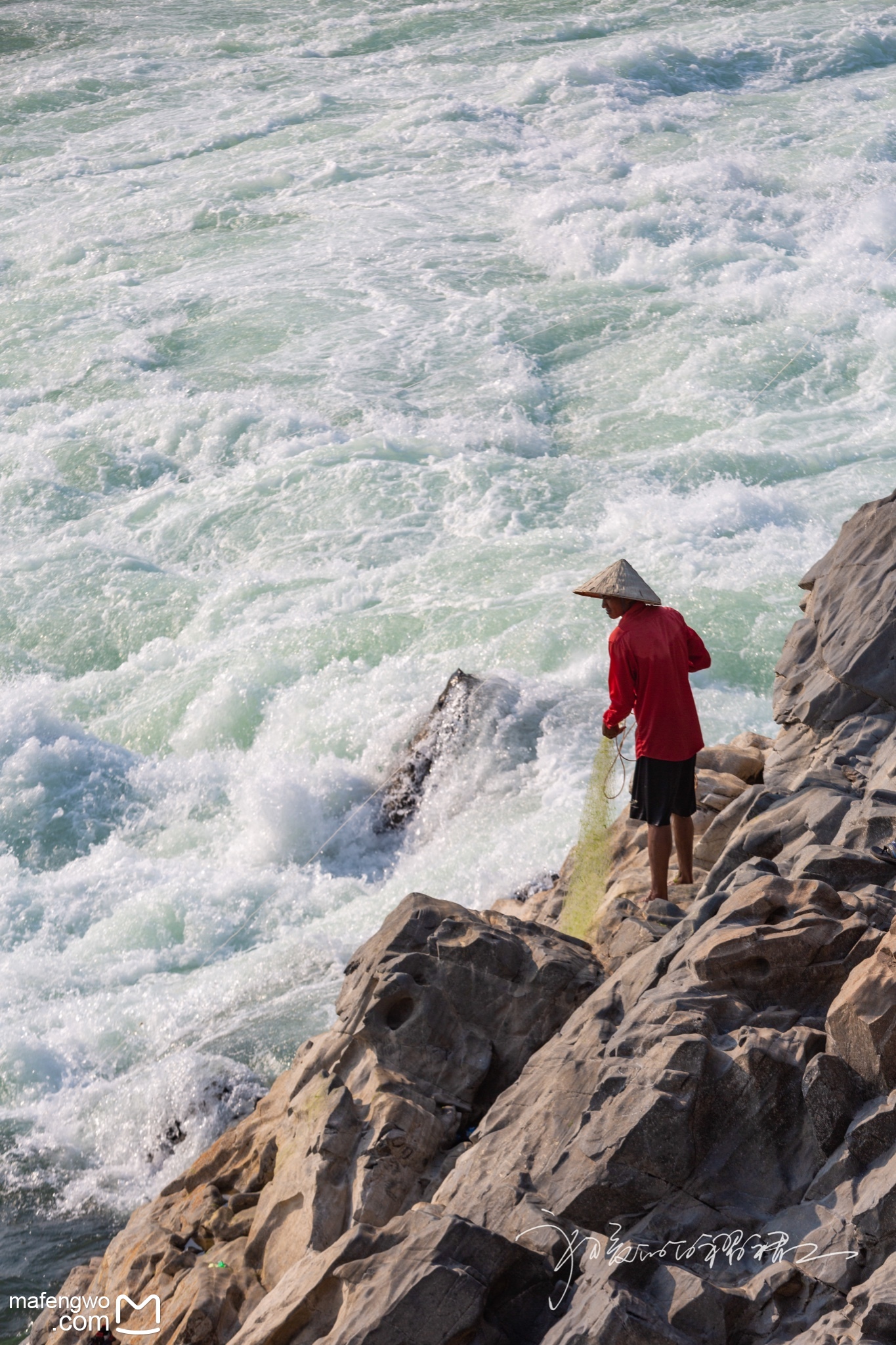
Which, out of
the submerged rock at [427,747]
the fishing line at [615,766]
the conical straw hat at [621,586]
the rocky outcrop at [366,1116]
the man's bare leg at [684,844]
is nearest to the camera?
the rocky outcrop at [366,1116]

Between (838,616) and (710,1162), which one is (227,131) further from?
(710,1162)

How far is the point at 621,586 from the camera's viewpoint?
5.05 meters

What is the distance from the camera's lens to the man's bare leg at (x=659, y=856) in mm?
5219

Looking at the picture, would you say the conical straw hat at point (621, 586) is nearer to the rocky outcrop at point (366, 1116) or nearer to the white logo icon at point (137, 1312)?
the rocky outcrop at point (366, 1116)

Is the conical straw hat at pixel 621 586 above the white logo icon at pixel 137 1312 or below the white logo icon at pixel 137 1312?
above

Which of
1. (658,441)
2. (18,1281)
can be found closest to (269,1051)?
(18,1281)

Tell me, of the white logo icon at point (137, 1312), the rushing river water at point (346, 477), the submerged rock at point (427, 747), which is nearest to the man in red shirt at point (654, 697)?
the rushing river water at point (346, 477)

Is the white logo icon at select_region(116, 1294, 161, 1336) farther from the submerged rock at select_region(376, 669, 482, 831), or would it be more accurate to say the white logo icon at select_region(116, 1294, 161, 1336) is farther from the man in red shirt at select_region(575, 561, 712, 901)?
the submerged rock at select_region(376, 669, 482, 831)

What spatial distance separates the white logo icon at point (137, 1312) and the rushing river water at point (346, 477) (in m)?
0.78

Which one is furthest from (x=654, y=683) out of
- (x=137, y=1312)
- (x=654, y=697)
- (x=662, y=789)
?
(x=137, y=1312)

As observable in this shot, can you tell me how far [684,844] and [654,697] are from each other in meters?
0.70

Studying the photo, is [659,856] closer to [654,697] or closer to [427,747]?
[654,697]

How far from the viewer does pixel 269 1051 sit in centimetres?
641

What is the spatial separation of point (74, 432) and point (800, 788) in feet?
34.2
